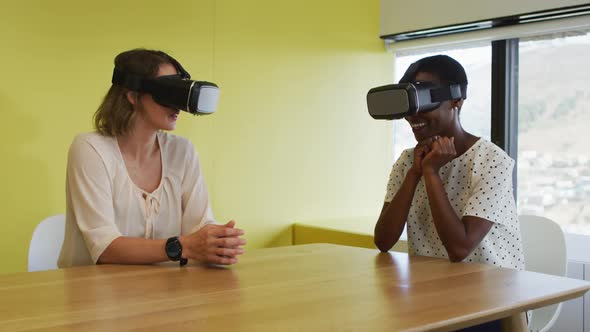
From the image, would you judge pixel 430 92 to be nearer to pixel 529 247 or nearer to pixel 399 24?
pixel 529 247

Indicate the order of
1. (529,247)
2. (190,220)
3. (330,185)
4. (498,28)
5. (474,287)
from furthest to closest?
(330,185) → (498,28) → (529,247) → (190,220) → (474,287)

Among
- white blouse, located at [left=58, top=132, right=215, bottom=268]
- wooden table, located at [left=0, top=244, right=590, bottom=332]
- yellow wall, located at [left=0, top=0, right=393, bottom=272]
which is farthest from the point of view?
yellow wall, located at [left=0, top=0, right=393, bottom=272]

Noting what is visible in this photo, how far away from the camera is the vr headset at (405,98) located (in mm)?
1946

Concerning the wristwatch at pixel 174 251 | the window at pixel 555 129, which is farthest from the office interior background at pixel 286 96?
the wristwatch at pixel 174 251

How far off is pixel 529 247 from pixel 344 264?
2.97 feet

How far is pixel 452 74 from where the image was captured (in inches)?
82.5

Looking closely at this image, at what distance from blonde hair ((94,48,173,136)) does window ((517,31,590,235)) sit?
2.01m

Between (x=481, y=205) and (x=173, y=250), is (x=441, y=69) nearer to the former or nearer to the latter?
(x=481, y=205)

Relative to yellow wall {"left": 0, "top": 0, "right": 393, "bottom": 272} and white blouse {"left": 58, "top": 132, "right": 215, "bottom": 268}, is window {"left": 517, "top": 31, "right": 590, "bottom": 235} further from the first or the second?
white blouse {"left": 58, "top": 132, "right": 215, "bottom": 268}

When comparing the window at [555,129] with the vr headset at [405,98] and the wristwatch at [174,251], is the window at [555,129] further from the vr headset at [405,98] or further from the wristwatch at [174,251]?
the wristwatch at [174,251]

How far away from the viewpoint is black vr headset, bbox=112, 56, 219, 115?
1.87m

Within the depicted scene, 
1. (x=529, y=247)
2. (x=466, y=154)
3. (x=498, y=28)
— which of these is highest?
(x=498, y=28)

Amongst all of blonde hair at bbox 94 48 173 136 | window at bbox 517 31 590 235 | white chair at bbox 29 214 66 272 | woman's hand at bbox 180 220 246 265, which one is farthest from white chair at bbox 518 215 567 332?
white chair at bbox 29 214 66 272

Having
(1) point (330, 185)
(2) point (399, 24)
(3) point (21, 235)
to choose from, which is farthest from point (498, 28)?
(3) point (21, 235)
